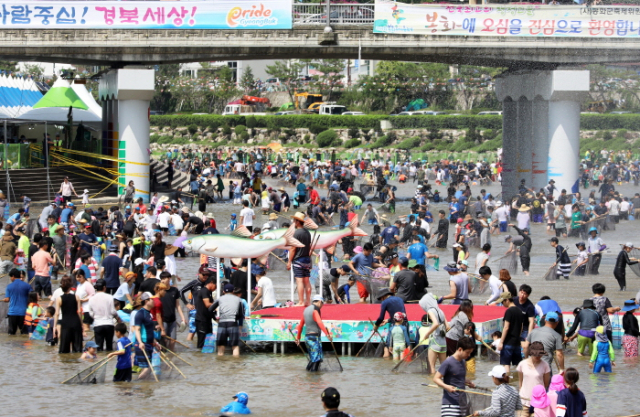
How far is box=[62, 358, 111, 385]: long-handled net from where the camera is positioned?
11711 mm

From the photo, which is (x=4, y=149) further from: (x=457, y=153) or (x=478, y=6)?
(x=457, y=153)

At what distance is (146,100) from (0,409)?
23780 millimetres

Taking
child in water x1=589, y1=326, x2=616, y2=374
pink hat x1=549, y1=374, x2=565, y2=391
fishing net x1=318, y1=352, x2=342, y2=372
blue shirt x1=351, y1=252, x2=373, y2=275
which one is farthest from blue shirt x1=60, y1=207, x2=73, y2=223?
pink hat x1=549, y1=374, x2=565, y2=391

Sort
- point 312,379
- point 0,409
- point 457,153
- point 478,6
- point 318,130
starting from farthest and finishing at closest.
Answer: point 318,130 < point 457,153 < point 478,6 < point 312,379 < point 0,409

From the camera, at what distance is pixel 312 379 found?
12.2 metres

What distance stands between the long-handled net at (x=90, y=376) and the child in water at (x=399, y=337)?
13.3 ft

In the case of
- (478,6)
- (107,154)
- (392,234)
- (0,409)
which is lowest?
(0,409)

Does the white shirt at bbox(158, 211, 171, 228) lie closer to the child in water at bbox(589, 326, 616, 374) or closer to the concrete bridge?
the concrete bridge

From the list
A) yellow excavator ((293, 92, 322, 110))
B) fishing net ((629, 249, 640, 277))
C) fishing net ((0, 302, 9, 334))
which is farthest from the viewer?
yellow excavator ((293, 92, 322, 110))

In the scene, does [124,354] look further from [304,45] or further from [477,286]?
[304,45]

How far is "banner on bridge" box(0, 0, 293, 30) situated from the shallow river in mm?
18372

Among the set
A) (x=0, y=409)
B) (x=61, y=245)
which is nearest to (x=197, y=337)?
(x=0, y=409)

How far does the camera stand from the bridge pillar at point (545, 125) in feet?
110

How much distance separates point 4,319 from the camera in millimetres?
15297
